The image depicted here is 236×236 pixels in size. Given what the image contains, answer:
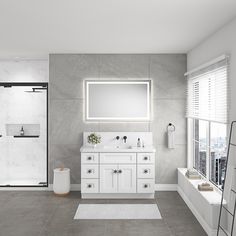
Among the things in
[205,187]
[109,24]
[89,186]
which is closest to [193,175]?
Answer: [205,187]

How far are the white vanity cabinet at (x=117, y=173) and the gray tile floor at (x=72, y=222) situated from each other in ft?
0.74

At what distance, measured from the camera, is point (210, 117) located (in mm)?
4734

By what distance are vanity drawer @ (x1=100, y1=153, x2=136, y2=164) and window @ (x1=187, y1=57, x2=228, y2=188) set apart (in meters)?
1.21

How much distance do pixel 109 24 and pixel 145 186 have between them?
3.08 meters

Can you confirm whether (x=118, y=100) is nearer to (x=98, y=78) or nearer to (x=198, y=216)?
(x=98, y=78)

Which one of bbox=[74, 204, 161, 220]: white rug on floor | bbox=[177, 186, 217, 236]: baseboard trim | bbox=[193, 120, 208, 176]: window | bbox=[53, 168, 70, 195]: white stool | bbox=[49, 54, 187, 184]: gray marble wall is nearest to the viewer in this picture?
bbox=[177, 186, 217, 236]: baseboard trim

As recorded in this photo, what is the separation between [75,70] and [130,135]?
1686 millimetres

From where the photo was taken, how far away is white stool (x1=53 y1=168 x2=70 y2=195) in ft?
19.9

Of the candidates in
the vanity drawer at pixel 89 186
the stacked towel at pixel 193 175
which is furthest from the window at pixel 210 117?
the vanity drawer at pixel 89 186

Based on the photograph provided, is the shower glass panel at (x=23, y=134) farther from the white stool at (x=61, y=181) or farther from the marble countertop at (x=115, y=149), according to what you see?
the marble countertop at (x=115, y=149)

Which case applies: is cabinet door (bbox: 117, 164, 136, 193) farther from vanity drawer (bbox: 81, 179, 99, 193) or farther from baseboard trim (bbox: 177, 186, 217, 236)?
baseboard trim (bbox: 177, 186, 217, 236)

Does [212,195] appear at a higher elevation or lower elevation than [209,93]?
lower

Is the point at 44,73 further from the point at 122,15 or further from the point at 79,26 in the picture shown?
the point at 122,15

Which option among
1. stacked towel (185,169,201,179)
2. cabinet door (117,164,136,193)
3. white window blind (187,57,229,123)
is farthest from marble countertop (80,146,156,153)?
white window blind (187,57,229,123)
